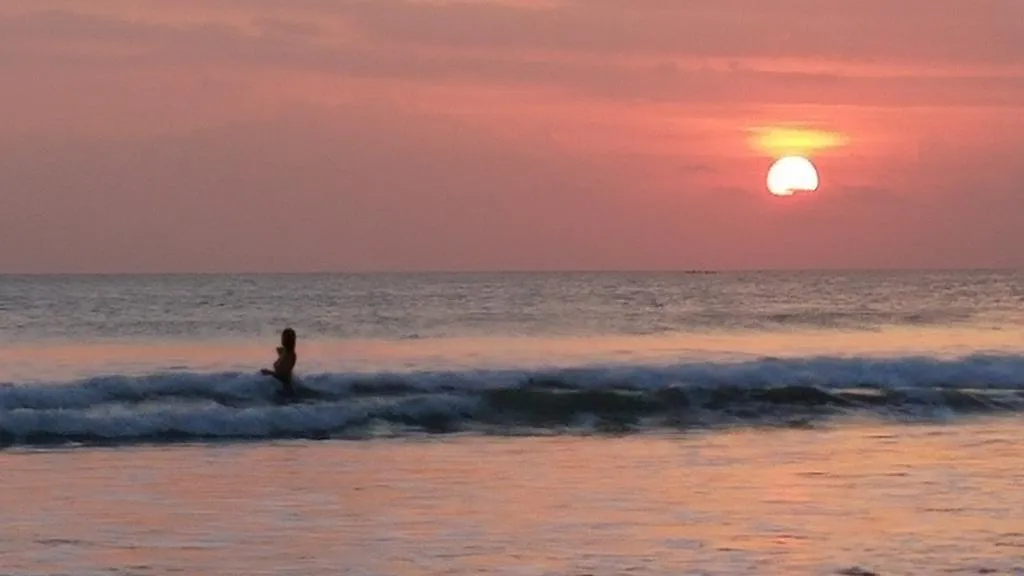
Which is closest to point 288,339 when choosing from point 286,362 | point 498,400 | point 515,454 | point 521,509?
point 286,362

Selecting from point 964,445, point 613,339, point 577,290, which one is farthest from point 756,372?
point 577,290

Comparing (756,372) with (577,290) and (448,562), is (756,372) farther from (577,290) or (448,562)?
(577,290)

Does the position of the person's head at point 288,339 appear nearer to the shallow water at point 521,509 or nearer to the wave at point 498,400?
the wave at point 498,400

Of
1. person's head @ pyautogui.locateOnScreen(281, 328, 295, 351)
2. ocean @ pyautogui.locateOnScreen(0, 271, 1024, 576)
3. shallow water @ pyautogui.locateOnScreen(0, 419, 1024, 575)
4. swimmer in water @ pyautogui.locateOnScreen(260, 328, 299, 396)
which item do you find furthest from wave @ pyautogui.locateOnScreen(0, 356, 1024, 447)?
shallow water @ pyautogui.locateOnScreen(0, 419, 1024, 575)

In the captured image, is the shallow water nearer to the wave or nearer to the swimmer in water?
the wave

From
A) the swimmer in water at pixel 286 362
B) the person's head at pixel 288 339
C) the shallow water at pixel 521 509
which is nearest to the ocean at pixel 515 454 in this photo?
the shallow water at pixel 521 509

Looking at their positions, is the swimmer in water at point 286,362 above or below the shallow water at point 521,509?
above

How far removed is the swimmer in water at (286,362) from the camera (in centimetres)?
2173

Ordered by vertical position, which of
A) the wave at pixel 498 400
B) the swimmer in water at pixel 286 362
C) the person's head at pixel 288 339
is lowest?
the wave at pixel 498 400

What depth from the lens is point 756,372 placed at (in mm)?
26766

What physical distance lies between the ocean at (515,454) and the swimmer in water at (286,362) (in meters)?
0.46

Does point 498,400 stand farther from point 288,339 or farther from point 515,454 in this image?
point 515,454

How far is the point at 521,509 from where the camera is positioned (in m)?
13.3

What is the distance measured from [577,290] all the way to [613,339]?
32646mm
